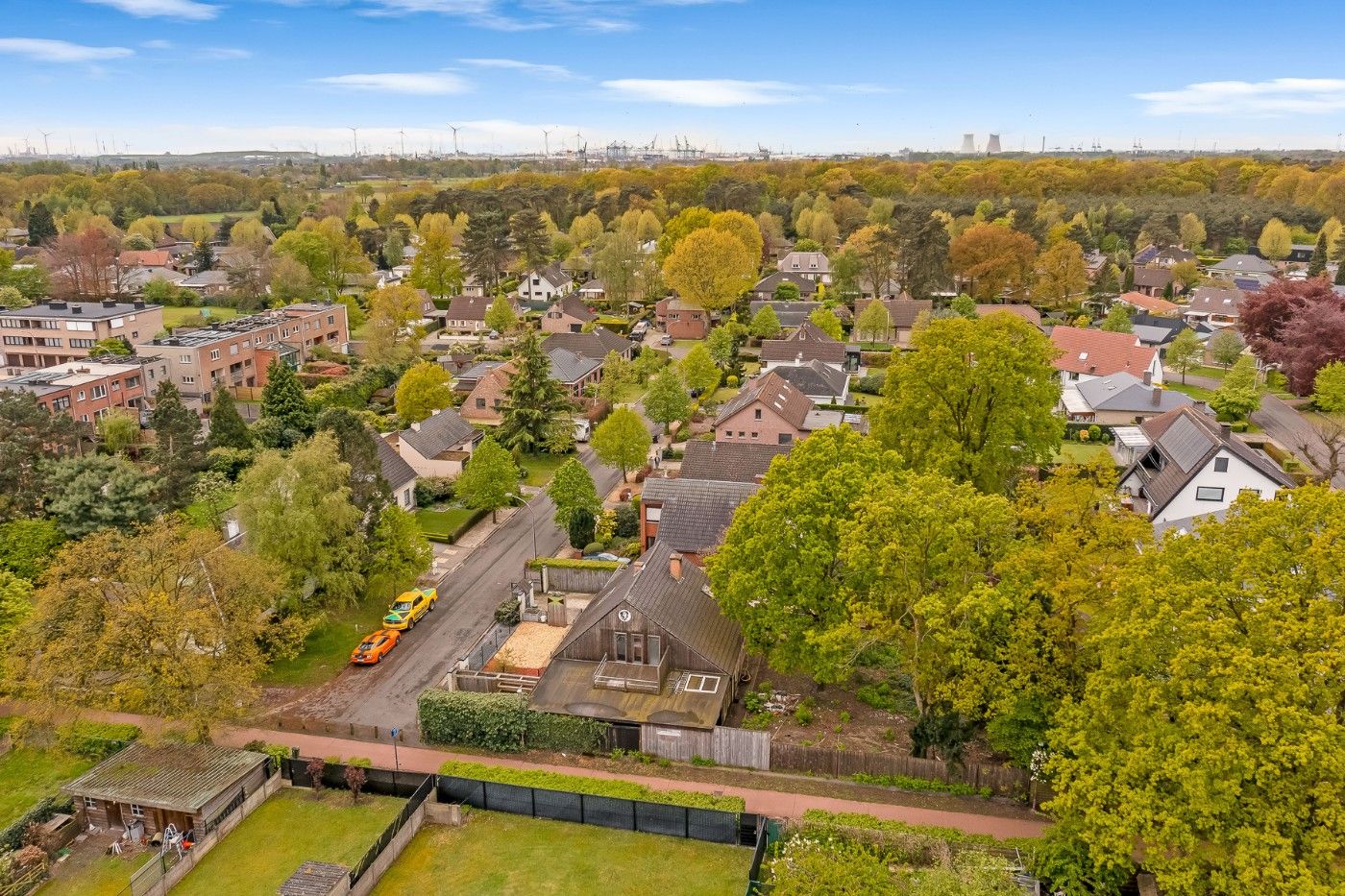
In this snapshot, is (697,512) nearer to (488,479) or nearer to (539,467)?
(488,479)

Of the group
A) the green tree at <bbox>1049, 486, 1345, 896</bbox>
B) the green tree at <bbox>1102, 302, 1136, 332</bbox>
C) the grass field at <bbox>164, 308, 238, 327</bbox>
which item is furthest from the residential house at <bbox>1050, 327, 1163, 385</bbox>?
the grass field at <bbox>164, 308, 238, 327</bbox>

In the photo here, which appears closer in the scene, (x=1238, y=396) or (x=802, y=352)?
(x=1238, y=396)

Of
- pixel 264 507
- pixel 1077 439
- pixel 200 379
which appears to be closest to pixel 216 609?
pixel 264 507

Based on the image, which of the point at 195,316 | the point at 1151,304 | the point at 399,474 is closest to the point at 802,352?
the point at 399,474

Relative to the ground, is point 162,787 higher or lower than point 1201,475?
lower

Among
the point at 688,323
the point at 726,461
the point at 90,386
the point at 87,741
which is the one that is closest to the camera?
the point at 87,741

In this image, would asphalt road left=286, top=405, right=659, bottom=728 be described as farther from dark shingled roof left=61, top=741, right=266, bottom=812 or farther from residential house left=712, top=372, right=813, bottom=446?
residential house left=712, top=372, right=813, bottom=446

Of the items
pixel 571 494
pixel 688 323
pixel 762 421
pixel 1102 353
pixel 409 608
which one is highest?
pixel 688 323

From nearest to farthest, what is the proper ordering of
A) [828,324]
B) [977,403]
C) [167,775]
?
1. [167,775]
2. [977,403]
3. [828,324]
